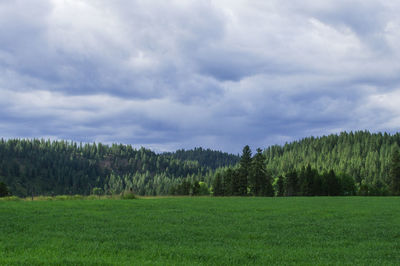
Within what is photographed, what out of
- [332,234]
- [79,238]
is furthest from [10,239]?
[332,234]

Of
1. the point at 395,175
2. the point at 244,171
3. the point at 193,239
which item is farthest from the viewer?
the point at 395,175

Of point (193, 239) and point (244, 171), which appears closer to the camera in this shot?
point (193, 239)

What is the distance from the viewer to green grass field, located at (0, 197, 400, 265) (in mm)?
19125

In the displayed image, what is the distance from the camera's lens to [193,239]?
26.2 metres

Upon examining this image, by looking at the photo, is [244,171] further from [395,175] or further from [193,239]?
[193,239]

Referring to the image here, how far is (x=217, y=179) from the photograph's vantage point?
138500 mm

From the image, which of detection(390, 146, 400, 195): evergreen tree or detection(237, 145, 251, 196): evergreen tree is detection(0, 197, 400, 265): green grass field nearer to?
detection(237, 145, 251, 196): evergreen tree

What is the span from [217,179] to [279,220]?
334 ft

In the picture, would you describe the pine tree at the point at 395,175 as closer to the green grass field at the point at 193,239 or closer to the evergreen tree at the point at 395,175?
the evergreen tree at the point at 395,175

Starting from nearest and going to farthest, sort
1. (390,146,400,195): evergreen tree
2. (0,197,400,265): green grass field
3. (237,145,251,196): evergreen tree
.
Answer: (0,197,400,265): green grass field
(237,145,251,196): evergreen tree
(390,146,400,195): evergreen tree

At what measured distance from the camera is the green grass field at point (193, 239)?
62.7 feet

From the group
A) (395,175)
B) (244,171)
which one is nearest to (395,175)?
(395,175)

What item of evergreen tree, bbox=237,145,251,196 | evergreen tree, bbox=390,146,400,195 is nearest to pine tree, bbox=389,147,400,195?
evergreen tree, bbox=390,146,400,195

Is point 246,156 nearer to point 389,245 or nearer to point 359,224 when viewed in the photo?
point 359,224
